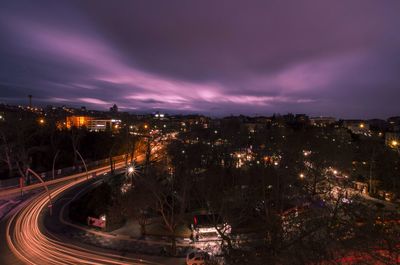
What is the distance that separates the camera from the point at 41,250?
13.1 meters

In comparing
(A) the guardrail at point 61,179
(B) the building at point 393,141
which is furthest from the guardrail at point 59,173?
(B) the building at point 393,141

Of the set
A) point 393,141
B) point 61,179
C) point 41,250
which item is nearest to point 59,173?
point 61,179

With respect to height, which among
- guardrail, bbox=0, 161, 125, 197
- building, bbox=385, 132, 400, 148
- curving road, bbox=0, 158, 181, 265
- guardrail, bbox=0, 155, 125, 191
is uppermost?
building, bbox=385, 132, 400, 148

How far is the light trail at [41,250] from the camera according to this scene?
12.2 m

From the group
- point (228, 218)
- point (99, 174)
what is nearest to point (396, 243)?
point (228, 218)

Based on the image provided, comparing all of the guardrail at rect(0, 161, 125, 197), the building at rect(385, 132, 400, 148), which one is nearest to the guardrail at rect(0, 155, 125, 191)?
the guardrail at rect(0, 161, 125, 197)

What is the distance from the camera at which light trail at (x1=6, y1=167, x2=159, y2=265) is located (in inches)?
482

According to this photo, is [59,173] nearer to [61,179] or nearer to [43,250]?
[61,179]

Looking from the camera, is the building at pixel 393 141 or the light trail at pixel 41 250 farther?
the building at pixel 393 141

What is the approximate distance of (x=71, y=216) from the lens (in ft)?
59.1

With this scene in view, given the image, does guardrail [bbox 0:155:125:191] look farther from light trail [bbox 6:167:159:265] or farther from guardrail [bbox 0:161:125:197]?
light trail [bbox 6:167:159:265]

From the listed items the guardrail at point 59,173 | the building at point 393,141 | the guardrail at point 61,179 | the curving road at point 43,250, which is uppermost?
the building at point 393,141

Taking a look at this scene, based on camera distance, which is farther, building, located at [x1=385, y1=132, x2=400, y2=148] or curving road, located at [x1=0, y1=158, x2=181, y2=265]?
building, located at [x1=385, y1=132, x2=400, y2=148]

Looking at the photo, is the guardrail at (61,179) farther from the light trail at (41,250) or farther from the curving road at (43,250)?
the curving road at (43,250)
